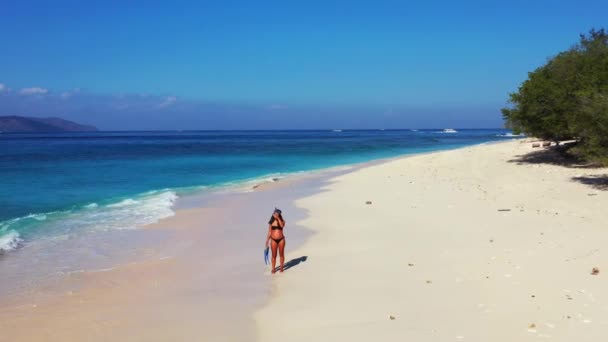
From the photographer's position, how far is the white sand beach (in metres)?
7.02

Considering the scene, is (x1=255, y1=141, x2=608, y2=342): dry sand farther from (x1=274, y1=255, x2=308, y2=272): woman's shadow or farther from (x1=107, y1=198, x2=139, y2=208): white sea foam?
(x1=107, y1=198, x2=139, y2=208): white sea foam

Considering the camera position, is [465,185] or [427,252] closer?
[427,252]

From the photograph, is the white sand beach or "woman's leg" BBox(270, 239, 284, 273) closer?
the white sand beach

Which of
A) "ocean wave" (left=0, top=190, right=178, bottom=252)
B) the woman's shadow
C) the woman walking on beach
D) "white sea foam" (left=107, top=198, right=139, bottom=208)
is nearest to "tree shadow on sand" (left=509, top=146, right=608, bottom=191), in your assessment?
the woman's shadow

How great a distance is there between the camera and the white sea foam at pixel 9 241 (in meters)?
13.1

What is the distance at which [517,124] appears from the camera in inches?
1120

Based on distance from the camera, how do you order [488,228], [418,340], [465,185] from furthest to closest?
[465,185]
[488,228]
[418,340]

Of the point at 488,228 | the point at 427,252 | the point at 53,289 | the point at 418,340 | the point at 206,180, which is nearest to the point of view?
the point at 418,340

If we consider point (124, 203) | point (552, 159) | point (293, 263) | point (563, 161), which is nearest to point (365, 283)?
point (293, 263)

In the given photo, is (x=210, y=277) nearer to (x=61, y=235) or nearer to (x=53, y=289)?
(x=53, y=289)

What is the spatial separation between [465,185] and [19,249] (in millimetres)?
16938

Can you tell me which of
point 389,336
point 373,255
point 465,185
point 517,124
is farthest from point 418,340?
point 517,124

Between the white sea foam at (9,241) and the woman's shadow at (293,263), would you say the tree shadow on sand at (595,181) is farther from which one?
the white sea foam at (9,241)

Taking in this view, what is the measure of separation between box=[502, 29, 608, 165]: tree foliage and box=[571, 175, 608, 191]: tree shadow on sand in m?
1.12
